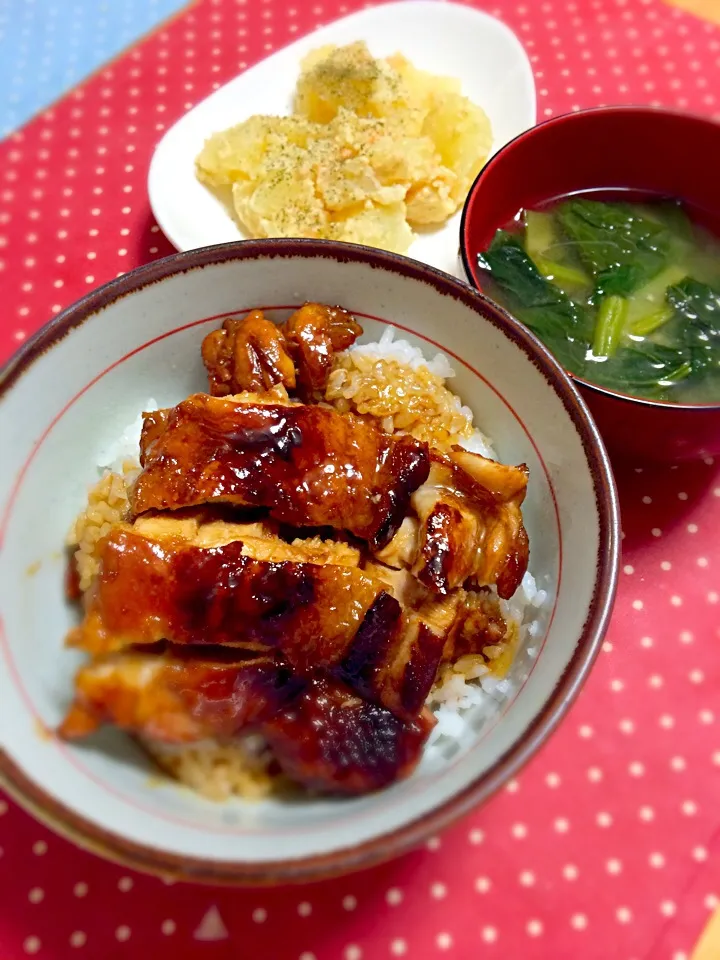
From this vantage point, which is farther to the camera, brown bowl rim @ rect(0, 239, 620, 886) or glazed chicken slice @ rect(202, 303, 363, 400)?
glazed chicken slice @ rect(202, 303, 363, 400)

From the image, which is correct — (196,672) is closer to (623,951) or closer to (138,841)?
(138,841)

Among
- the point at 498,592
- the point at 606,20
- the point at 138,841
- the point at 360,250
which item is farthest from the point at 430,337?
the point at 606,20

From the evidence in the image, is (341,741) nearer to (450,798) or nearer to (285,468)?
(450,798)

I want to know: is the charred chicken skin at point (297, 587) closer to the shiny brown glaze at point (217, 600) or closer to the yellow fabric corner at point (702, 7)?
the shiny brown glaze at point (217, 600)

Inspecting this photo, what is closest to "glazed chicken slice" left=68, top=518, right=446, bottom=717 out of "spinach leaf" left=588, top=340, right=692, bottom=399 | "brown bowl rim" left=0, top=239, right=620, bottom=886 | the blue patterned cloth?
"brown bowl rim" left=0, top=239, right=620, bottom=886

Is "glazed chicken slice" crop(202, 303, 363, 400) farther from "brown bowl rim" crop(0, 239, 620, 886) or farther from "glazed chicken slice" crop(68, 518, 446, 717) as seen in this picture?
"glazed chicken slice" crop(68, 518, 446, 717)

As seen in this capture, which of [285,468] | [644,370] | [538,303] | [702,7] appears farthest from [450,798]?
[702,7]
